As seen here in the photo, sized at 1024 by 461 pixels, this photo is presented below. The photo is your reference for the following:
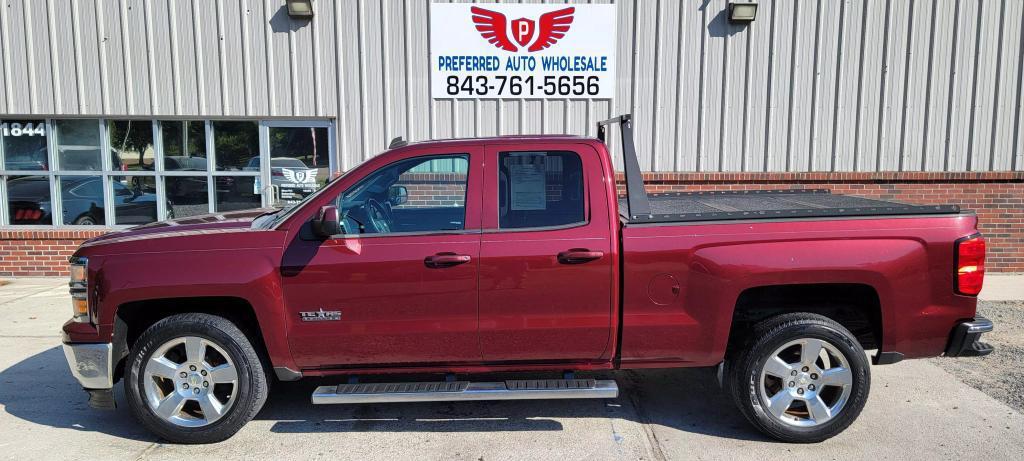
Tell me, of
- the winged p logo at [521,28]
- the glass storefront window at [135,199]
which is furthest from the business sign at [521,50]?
the glass storefront window at [135,199]

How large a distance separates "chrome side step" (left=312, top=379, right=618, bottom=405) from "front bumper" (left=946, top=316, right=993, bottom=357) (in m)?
2.00

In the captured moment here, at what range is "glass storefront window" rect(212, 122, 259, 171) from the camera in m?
8.92

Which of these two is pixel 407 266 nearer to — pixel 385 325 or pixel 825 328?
pixel 385 325

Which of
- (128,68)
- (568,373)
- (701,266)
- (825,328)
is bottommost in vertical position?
(568,373)

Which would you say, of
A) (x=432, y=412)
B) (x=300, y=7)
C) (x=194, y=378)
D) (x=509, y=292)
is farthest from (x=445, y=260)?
(x=300, y=7)

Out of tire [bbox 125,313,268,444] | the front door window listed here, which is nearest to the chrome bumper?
tire [bbox 125,313,268,444]

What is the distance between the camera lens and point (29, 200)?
909 cm

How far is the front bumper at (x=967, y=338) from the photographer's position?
382 centimetres

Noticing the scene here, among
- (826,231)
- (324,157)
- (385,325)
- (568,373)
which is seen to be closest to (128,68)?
(324,157)

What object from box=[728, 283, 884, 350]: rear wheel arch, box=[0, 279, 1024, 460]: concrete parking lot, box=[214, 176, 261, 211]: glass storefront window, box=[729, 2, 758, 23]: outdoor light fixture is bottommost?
box=[0, 279, 1024, 460]: concrete parking lot

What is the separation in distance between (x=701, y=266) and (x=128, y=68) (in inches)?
320

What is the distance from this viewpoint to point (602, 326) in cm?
390

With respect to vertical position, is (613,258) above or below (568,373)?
above

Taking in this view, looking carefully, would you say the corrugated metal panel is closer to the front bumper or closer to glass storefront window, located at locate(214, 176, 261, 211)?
glass storefront window, located at locate(214, 176, 261, 211)
